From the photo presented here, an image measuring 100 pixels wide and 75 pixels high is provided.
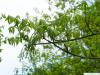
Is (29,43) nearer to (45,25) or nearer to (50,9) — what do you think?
(45,25)

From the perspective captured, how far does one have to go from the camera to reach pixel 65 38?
33.9 ft

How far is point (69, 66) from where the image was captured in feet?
57.3

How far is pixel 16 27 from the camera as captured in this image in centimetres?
728

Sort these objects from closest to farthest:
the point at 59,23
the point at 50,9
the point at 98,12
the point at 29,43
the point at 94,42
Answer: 1. the point at 29,43
2. the point at 59,23
3. the point at 98,12
4. the point at 94,42
5. the point at 50,9

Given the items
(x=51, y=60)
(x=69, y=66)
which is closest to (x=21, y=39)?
(x=69, y=66)

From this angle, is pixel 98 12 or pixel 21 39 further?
pixel 98 12

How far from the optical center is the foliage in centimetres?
665

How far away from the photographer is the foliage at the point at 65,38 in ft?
21.8

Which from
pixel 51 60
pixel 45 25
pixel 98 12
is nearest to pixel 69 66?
pixel 51 60

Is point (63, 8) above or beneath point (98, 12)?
above

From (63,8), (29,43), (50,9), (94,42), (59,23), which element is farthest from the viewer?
(50,9)

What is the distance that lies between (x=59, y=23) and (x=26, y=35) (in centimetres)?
62

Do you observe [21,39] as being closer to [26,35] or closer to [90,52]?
[26,35]

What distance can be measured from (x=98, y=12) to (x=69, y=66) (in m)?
9.56
